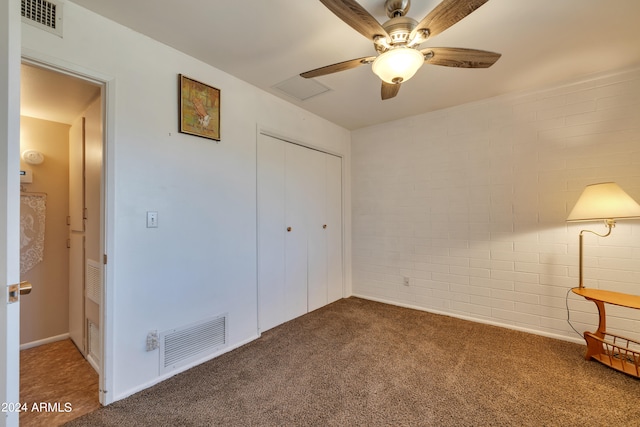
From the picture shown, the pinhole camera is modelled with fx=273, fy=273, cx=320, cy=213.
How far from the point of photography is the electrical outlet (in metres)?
1.92

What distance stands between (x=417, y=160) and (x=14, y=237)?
346 centimetres

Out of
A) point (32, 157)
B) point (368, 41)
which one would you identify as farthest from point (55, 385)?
point (368, 41)

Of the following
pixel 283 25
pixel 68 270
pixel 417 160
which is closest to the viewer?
pixel 283 25

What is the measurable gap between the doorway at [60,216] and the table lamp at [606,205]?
377 cm

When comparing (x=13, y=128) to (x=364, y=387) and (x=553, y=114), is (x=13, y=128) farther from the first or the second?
(x=553, y=114)

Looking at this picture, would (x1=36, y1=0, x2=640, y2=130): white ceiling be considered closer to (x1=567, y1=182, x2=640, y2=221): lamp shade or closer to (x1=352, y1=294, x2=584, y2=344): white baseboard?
(x1=567, y1=182, x2=640, y2=221): lamp shade

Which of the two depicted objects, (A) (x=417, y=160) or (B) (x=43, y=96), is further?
(A) (x=417, y=160)

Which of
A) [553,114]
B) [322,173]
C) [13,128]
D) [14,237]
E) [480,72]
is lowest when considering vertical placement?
[14,237]

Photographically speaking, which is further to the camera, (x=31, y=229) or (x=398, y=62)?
(x=31, y=229)

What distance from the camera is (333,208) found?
378 centimetres

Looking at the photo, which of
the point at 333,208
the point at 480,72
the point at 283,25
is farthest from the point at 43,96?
the point at 480,72

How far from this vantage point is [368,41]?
1.96m

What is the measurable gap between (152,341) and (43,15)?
81.7 inches

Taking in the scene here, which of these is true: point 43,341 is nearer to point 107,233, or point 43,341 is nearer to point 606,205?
point 107,233
